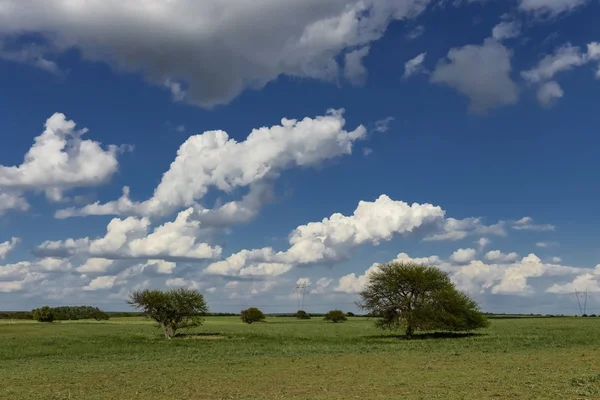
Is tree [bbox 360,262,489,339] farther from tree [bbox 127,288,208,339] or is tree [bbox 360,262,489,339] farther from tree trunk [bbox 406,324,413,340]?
tree [bbox 127,288,208,339]

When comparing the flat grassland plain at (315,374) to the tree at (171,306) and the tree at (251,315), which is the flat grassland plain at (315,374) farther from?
the tree at (251,315)

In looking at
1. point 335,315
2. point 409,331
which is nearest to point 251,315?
point 335,315

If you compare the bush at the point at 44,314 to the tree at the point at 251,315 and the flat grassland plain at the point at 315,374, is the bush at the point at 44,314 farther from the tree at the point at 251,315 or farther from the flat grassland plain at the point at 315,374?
the flat grassland plain at the point at 315,374

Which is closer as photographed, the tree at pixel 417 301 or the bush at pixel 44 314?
the tree at pixel 417 301

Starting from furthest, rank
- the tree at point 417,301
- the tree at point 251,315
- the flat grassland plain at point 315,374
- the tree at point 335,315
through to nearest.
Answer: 1. the tree at point 335,315
2. the tree at point 251,315
3. the tree at point 417,301
4. the flat grassland plain at point 315,374

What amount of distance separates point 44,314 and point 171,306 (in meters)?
108

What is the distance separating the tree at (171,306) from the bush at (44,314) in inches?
4005

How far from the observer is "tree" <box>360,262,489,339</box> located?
227ft

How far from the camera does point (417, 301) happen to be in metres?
70.6

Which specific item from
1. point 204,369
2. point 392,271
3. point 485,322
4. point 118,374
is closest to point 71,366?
point 118,374

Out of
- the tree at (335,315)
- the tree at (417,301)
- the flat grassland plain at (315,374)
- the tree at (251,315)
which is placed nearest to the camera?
the flat grassland plain at (315,374)

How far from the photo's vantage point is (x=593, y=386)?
2309cm

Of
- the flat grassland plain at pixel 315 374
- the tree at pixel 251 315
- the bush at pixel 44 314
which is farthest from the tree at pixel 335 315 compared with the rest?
the flat grassland plain at pixel 315 374

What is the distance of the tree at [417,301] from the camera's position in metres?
69.1
